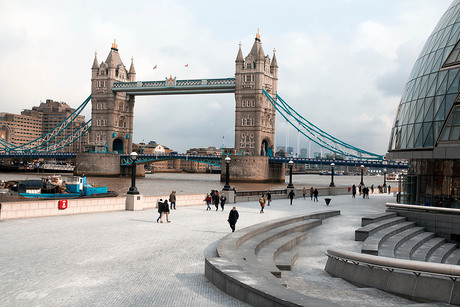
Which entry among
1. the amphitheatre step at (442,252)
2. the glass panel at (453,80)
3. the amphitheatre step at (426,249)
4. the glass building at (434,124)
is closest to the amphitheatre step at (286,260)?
the amphitheatre step at (426,249)

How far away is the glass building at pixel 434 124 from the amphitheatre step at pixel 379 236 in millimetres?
3383

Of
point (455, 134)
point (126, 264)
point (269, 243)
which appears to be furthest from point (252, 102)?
point (126, 264)

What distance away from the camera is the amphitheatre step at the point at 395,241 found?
14812mm

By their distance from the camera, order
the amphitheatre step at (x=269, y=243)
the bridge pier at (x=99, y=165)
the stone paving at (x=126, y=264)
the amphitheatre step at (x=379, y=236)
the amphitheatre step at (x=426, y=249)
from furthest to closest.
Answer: the bridge pier at (x=99, y=165) → the amphitheatre step at (x=426, y=249) → the amphitheatre step at (x=379, y=236) → the amphitheatre step at (x=269, y=243) → the stone paving at (x=126, y=264)

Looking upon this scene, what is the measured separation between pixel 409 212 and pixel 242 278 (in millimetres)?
16220

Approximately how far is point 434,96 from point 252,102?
257 feet

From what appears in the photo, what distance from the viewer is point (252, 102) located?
102188mm

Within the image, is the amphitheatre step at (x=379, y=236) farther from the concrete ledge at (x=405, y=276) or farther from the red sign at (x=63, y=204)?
the red sign at (x=63, y=204)

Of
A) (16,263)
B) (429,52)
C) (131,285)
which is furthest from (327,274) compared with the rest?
(429,52)

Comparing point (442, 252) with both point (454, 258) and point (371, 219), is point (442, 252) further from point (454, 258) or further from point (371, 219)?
point (371, 219)

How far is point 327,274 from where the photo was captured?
1306 centimetres

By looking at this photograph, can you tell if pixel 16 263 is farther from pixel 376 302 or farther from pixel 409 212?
pixel 409 212

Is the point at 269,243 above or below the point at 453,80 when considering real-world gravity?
below

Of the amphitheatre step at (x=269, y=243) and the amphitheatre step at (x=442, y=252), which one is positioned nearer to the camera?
the amphitheatre step at (x=269, y=243)
